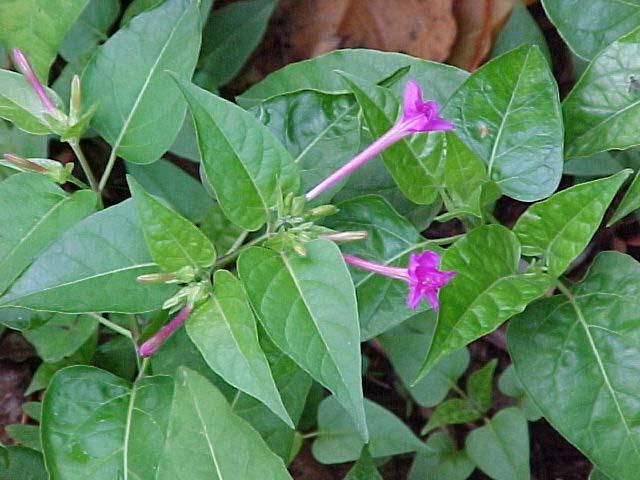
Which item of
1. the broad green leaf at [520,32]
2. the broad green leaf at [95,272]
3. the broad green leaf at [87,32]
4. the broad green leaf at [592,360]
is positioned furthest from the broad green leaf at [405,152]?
the broad green leaf at [87,32]

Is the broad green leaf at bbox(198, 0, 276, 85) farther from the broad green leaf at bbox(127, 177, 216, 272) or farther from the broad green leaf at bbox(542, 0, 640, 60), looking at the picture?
the broad green leaf at bbox(127, 177, 216, 272)

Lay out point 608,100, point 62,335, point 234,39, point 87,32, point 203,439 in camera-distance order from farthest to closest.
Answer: point 234,39
point 87,32
point 62,335
point 608,100
point 203,439

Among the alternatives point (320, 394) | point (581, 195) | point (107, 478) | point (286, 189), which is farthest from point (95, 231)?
point (320, 394)

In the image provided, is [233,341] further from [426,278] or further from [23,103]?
[23,103]

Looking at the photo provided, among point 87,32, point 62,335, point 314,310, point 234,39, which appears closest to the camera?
point 314,310

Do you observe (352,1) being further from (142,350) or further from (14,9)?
(142,350)

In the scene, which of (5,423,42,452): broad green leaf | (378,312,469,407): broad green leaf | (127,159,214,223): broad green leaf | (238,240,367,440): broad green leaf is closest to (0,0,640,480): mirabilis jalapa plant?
(238,240,367,440): broad green leaf

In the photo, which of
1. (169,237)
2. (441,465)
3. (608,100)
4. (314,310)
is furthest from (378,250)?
(441,465)
